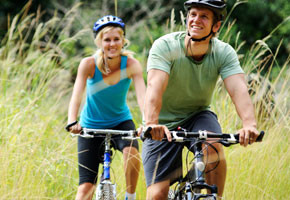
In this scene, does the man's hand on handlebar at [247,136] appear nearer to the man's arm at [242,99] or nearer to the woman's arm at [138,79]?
the man's arm at [242,99]

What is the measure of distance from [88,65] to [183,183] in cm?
148

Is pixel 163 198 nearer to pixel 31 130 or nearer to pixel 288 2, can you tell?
pixel 31 130

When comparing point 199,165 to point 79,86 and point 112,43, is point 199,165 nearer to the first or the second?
point 79,86

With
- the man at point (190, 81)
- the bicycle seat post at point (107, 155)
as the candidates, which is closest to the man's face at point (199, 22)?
the man at point (190, 81)

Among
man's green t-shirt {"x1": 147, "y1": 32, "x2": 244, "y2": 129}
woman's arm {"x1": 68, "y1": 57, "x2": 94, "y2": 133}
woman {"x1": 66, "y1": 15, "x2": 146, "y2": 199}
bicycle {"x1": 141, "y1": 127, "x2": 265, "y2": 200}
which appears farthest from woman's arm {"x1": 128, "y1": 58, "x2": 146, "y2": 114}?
bicycle {"x1": 141, "y1": 127, "x2": 265, "y2": 200}

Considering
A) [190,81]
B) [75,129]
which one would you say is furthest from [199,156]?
[75,129]

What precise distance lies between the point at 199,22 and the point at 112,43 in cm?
130

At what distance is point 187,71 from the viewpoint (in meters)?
3.66

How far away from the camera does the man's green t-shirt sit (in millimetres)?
3613

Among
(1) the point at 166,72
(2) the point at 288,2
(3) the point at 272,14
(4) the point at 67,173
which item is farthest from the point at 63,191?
(3) the point at 272,14

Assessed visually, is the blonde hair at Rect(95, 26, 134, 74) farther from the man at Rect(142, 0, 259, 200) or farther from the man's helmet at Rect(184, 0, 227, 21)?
the man's helmet at Rect(184, 0, 227, 21)

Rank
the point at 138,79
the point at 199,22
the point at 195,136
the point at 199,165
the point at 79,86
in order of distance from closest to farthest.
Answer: the point at 195,136, the point at 199,165, the point at 199,22, the point at 79,86, the point at 138,79

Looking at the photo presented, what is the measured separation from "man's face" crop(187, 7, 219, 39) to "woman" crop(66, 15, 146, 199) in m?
1.08

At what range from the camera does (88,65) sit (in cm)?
462
